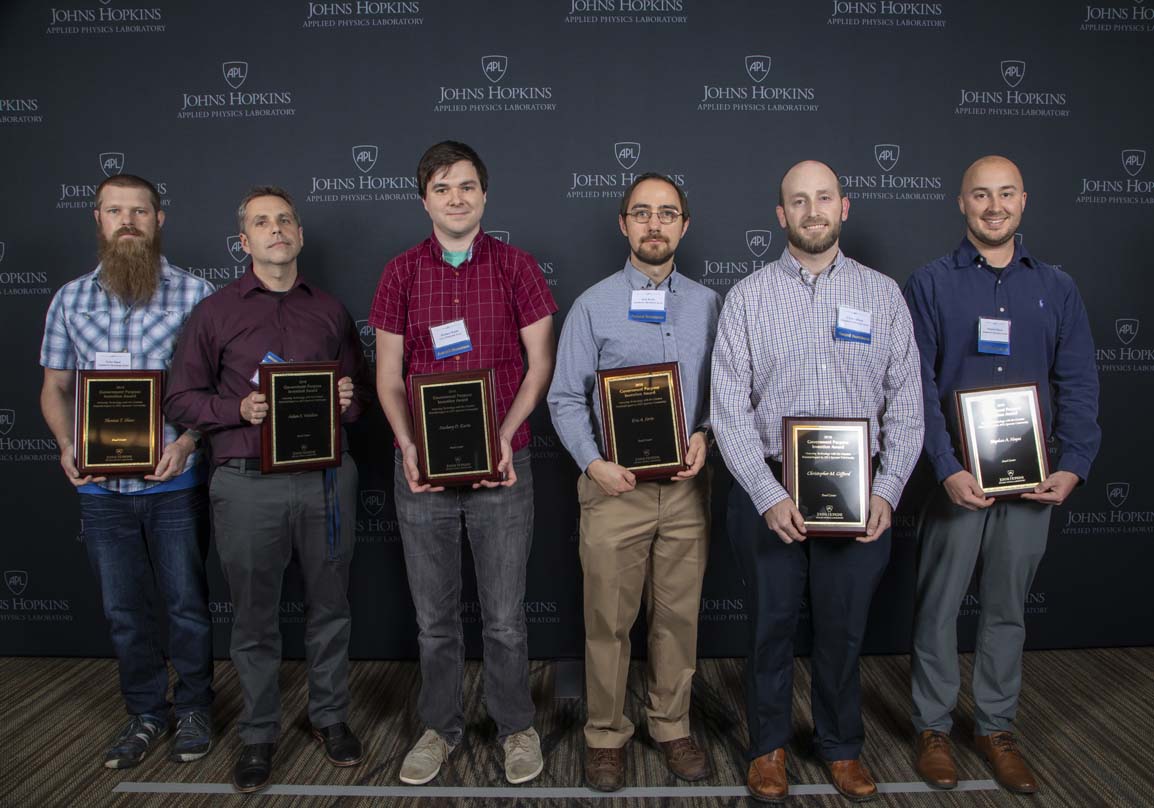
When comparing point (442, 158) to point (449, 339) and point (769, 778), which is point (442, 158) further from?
point (769, 778)

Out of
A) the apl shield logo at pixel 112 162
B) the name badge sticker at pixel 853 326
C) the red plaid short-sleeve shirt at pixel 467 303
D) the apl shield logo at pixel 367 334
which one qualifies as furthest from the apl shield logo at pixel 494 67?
the name badge sticker at pixel 853 326

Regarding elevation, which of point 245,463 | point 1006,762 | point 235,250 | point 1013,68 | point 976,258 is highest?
point 1013,68

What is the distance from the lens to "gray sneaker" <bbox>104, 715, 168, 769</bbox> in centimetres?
247

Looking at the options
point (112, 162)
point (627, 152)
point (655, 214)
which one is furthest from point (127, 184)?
point (627, 152)

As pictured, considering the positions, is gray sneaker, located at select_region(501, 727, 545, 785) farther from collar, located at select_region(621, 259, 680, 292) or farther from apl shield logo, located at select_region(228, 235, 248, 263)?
apl shield logo, located at select_region(228, 235, 248, 263)

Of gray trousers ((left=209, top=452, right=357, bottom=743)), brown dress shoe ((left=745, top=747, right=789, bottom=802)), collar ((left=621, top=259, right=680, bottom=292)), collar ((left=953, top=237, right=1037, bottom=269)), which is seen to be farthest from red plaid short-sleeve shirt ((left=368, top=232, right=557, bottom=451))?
collar ((left=953, top=237, right=1037, bottom=269))

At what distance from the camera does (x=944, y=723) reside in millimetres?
2443

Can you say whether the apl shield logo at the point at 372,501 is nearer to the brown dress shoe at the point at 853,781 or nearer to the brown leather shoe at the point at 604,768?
the brown leather shoe at the point at 604,768

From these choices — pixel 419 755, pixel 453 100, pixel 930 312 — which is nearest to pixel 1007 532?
pixel 930 312

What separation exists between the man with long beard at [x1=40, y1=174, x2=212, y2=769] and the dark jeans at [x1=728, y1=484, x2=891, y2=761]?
6.45 feet

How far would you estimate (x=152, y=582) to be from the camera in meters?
2.62

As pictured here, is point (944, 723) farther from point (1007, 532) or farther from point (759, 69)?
point (759, 69)

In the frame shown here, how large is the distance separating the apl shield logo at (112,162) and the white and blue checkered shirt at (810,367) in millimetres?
2864

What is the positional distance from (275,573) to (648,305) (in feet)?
5.11
